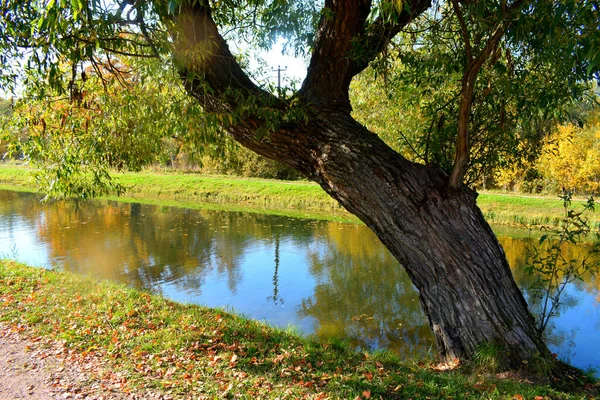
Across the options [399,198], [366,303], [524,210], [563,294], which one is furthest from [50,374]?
[524,210]

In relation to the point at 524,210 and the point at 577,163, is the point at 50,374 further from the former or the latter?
the point at 577,163

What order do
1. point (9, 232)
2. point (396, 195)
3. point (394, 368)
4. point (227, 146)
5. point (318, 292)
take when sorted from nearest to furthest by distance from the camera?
point (396, 195)
point (394, 368)
point (227, 146)
point (318, 292)
point (9, 232)

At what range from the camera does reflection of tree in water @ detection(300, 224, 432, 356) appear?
23.3 feet

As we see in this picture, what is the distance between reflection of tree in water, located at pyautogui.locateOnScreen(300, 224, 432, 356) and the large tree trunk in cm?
251

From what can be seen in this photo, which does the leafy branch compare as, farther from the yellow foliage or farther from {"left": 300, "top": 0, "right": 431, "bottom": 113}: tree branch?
the yellow foliage

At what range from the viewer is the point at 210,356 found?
4484mm

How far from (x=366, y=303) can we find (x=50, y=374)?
5.67 metres

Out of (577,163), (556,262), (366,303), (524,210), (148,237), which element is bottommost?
(366,303)

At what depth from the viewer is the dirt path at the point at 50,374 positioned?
12.2 ft

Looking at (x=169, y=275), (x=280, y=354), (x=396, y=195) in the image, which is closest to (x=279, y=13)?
(x=396, y=195)

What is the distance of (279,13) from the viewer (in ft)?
16.9

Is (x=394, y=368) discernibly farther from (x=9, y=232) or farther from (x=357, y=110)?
(x=9, y=232)

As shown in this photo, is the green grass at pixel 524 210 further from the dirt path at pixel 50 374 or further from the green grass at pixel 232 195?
the dirt path at pixel 50 374

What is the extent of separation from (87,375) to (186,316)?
1801mm
